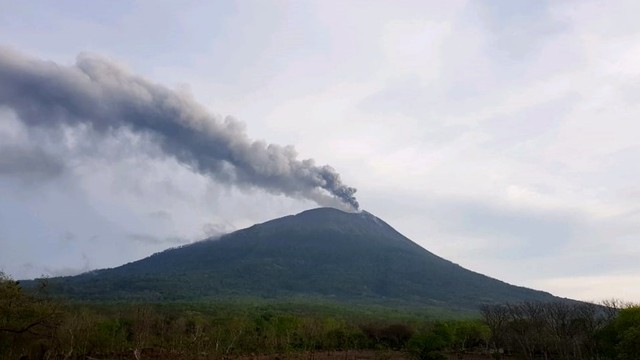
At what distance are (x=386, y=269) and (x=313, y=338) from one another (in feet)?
235

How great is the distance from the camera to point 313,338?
36.1 metres

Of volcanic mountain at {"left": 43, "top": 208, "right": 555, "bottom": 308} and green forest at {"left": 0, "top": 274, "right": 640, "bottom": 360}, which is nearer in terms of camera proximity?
green forest at {"left": 0, "top": 274, "right": 640, "bottom": 360}

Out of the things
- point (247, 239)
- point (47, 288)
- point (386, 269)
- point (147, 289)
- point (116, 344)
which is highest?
point (247, 239)

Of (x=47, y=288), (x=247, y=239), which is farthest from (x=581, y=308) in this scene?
(x=247, y=239)

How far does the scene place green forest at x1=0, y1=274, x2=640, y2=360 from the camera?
789 inches

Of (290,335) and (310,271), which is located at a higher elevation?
(310,271)

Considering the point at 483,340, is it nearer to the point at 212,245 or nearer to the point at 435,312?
the point at 435,312

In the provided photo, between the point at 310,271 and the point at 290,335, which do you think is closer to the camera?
the point at 290,335

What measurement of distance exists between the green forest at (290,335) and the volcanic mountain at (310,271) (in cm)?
4573

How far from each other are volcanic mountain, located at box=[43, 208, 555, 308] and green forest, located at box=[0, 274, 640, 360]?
45.7m

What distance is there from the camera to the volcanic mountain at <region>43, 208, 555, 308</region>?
9138cm

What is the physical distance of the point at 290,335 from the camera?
36875 millimetres

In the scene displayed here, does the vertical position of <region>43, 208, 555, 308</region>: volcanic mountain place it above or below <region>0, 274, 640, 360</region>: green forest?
above

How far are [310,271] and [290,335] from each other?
71457 millimetres
